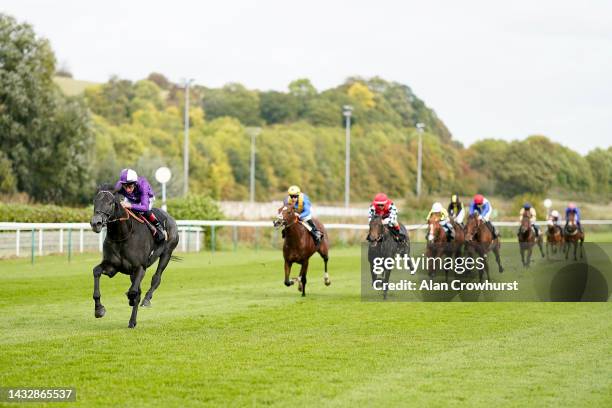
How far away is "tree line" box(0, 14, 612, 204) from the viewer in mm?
45000

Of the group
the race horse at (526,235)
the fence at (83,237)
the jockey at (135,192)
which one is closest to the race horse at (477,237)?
the fence at (83,237)

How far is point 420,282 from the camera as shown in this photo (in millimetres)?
18188

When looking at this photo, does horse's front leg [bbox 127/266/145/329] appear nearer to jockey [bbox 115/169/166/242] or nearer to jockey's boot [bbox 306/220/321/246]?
jockey [bbox 115/169/166/242]

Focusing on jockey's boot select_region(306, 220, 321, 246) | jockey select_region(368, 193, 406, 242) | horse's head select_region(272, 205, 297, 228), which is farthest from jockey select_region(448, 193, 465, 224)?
horse's head select_region(272, 205, 297, 228)

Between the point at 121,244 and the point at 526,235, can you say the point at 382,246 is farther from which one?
the point at 526,235

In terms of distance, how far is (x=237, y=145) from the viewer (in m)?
71.2

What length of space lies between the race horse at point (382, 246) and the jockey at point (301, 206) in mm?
986

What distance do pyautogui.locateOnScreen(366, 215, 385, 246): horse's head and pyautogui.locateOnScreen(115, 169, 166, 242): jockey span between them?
4.42 meters

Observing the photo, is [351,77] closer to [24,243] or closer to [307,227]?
[24,243]

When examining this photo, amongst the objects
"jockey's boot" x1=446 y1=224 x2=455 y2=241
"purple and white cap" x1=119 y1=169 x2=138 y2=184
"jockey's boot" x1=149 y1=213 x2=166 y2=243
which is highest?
"purple and white cap" x1=119 y1=169 x2=138 y2=184

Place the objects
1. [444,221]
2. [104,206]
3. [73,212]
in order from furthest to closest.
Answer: [73,212]
[444,221]
[104,206]

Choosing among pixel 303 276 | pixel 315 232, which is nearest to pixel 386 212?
pixel 315 232

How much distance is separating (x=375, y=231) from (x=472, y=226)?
5.73 metres

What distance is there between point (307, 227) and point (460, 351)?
290 inches
